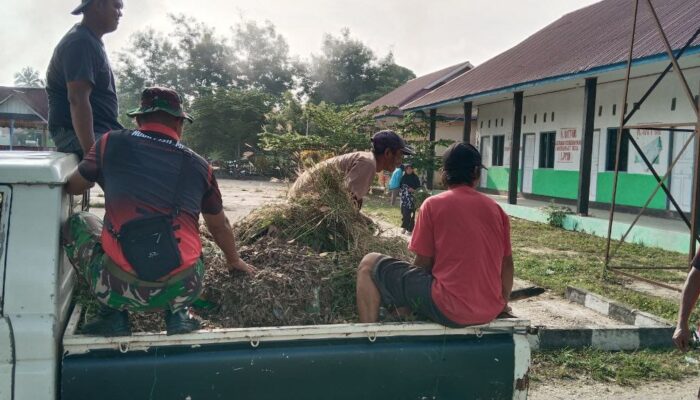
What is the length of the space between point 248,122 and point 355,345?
Answer: 35968 mm

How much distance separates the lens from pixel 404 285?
2.73m

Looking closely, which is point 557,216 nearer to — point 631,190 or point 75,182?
point 631,190

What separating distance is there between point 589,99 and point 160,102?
1225 cm

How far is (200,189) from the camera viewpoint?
240cm

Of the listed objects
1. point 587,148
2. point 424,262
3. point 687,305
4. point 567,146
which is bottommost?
point 687,305

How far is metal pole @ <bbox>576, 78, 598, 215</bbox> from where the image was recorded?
1274cm

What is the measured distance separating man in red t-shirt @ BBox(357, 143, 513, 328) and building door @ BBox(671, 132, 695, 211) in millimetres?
11659

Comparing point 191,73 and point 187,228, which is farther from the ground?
point 191,73

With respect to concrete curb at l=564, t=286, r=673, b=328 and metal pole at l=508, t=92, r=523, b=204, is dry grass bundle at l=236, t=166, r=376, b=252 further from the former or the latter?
metal pole at l=508, t=92, r=523, b=204

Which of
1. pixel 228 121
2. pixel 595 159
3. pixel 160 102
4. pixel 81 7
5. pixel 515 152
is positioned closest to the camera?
pixel 160 102

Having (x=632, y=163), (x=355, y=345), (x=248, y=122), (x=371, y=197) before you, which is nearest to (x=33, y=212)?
(x=355, y=345)

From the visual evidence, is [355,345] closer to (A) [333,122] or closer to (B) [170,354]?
(B) [170,354]

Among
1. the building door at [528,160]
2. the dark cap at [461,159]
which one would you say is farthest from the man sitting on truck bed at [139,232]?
the building door at [528,160]

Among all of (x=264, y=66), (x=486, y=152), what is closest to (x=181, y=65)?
(x=264, y=66)
